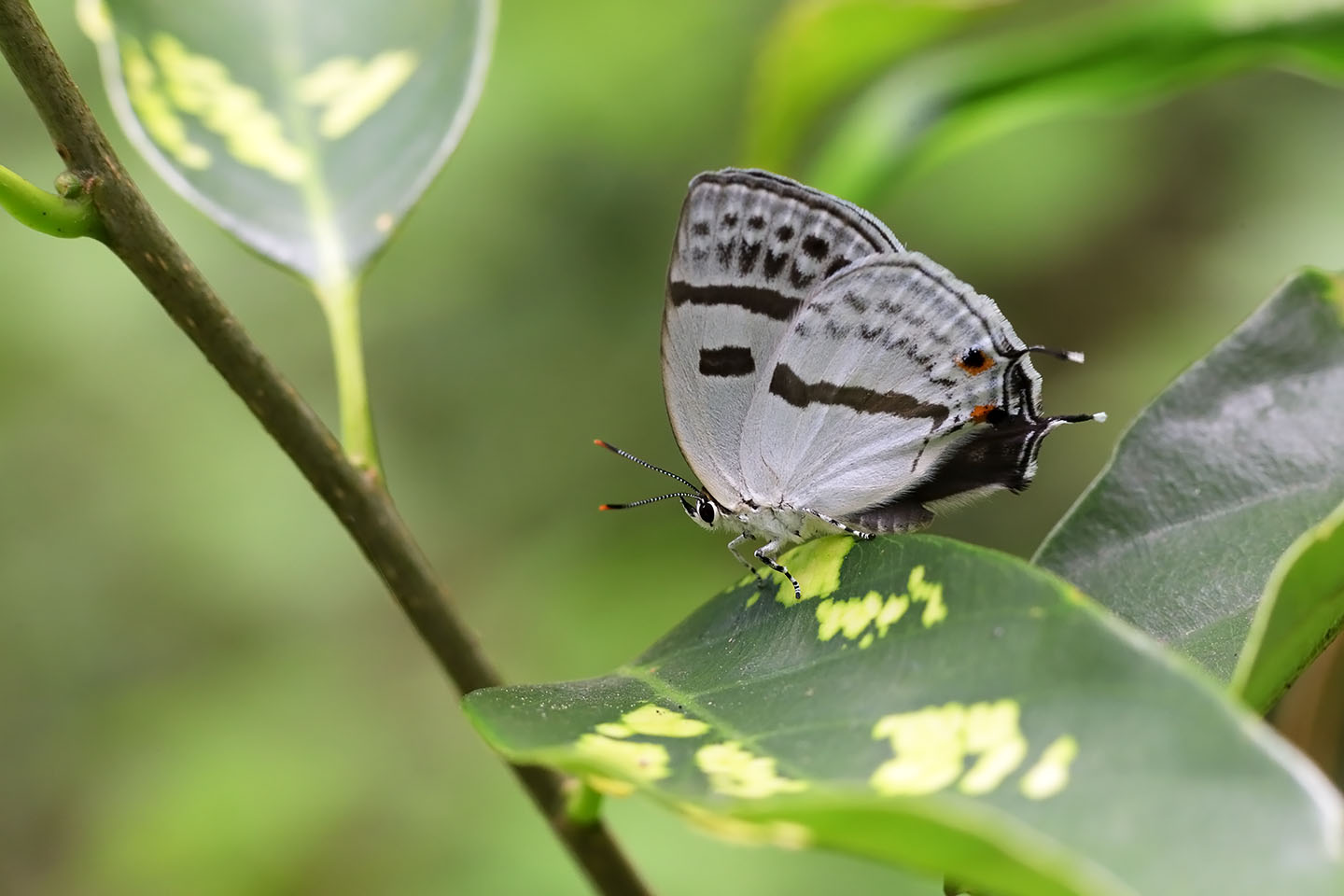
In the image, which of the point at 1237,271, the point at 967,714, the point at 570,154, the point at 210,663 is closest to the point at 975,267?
the point at 1237,271

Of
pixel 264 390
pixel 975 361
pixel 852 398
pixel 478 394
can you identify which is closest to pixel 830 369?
pixel 852 398

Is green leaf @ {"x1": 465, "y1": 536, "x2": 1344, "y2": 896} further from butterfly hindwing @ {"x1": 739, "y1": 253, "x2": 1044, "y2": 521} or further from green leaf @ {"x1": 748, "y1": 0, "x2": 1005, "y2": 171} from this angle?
green leaf @ {"x1": 748, "y1": 0, "x2": 1005, "y2": 171}

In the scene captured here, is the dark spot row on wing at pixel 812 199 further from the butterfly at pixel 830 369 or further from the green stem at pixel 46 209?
the green stem at pixel 46 209

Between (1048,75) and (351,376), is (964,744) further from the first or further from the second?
(1048,75)

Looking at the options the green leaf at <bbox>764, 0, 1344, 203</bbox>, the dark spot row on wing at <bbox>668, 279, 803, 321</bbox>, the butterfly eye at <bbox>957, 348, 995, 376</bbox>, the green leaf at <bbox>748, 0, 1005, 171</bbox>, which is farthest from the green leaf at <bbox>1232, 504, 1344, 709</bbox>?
the green leaf at <bbox>748, 0, 1005, 171</bbox>

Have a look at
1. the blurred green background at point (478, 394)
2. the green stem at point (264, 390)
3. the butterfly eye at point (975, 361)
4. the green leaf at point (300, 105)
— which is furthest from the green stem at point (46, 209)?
the blurred green background at point (478, 394)
